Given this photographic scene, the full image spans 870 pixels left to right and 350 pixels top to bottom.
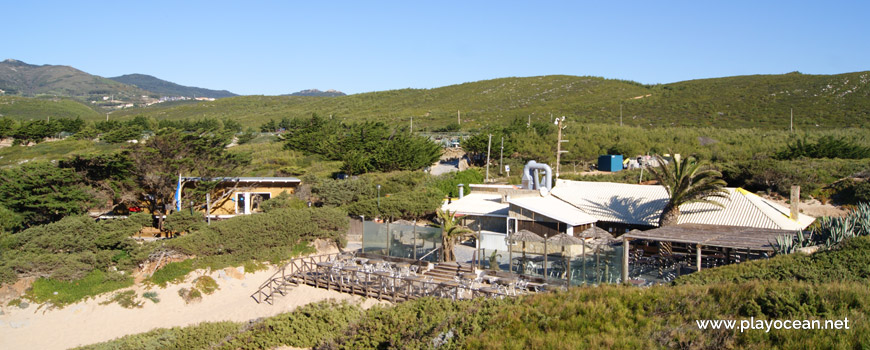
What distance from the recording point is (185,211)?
77.9ft

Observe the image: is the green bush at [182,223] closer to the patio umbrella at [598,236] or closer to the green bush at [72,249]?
the green bush at [72,249]

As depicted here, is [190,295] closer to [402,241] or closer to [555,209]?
[402,241]

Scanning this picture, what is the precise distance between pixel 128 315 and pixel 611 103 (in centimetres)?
6211

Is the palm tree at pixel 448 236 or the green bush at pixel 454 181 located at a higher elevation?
the green bush at pixel 454 181

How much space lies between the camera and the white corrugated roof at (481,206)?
23.1 m

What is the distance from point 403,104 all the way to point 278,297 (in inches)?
2866

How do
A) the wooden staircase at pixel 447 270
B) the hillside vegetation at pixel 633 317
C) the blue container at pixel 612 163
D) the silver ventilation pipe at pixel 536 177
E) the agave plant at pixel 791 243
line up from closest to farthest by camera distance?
1. the hillside vegetation at pixel 633 317
2. the agave plant at pixel 791 243
3. the wooden staircase at pixel 447 270
4. the silver ventilation pipe at pixel 536 177
5. the blue container at pixel 612 163

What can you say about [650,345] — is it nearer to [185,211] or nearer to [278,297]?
[278,297]

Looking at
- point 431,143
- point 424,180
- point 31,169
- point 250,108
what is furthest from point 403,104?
point 31,169

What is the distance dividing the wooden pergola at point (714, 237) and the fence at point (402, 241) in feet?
20.3

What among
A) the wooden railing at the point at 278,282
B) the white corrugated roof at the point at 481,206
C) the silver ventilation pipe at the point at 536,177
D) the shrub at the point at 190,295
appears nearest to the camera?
the shrub at the point at 190,295

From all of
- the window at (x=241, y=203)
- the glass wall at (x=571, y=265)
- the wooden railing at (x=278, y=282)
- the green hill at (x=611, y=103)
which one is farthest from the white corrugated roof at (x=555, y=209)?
the green hill at (x=611, y=103)

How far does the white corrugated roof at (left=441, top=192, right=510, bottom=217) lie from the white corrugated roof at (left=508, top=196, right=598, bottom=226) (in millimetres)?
845

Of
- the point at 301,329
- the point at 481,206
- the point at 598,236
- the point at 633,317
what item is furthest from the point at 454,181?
the point at 633,317
